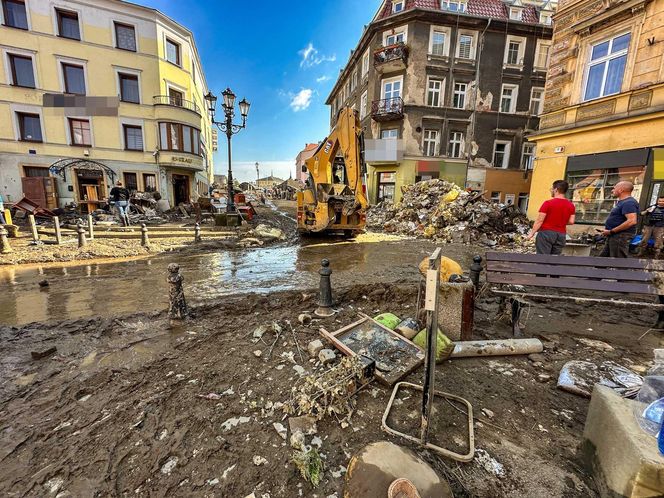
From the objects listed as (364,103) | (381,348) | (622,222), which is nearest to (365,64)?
(364,103)

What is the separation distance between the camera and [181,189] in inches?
840

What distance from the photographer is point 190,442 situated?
209cm

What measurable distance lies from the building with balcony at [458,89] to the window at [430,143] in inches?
2.8

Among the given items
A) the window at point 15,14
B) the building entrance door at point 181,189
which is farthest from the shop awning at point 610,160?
the window at point 15,14

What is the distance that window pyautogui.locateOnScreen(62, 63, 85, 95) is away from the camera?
16.9m

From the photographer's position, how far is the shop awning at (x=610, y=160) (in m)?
9.10

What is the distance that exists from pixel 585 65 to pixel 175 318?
15.7 meters

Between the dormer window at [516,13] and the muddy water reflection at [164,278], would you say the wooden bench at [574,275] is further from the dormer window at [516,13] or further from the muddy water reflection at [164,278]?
the dormer window at [516,13]

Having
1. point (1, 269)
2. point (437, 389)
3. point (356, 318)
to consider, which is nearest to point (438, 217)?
point (356, 318)

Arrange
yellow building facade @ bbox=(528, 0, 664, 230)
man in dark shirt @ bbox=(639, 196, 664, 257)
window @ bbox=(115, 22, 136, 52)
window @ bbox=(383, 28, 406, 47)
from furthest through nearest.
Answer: window @ bbox=(383, 28, 406, 47), window @ bbox=(115, 22, 136, 52), yellow building facade @ bbox=(528, 0, 664, 230), man in dark shirt @ bbox=(639, 196, 664, 257)

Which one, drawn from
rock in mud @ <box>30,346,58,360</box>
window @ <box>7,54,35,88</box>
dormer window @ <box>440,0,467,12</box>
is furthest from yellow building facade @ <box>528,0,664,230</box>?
window @ <box>7,54,35,88</box>

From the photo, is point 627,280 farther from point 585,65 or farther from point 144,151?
point 144,151

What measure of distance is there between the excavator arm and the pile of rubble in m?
4.08

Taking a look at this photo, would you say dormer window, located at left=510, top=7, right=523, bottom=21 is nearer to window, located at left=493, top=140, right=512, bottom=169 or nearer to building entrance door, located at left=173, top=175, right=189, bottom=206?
window, located at left=493, top=140, right=512, bottom=169
